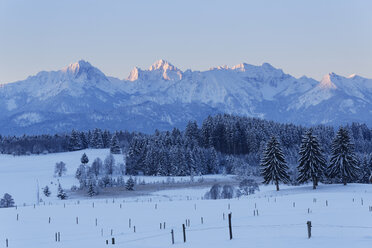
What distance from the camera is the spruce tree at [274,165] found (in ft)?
285

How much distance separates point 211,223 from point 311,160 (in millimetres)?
38610

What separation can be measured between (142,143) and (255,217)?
115360 mm

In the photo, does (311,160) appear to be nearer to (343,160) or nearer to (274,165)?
(343,160)

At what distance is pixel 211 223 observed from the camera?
50.3 m

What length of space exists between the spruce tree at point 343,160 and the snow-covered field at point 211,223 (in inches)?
88.9

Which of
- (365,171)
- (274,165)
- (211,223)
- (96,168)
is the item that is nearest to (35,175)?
(96,168)

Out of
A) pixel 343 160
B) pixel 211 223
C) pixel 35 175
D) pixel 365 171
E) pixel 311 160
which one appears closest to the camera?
pixel 211 223

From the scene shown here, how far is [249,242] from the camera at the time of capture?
3475 cm

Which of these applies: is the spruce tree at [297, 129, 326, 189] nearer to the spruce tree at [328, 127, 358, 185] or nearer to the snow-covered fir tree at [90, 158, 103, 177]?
the spruce tree at [328, 127, 358, 185]

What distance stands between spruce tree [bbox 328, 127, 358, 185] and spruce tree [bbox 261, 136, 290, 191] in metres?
8.46

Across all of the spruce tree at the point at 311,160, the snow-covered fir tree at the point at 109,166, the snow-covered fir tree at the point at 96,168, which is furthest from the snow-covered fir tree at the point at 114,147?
the spruce tree at the point at 311,160

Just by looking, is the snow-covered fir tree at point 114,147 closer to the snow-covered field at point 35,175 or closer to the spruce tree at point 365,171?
the snow-covered field at point 35,175

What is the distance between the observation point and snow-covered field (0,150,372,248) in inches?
1443

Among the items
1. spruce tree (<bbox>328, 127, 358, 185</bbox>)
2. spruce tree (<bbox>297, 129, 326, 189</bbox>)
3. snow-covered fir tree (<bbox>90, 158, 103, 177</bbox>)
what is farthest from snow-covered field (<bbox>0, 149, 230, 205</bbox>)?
spruce tree (<bbox>328, 127, 358, 185</bbox>)
